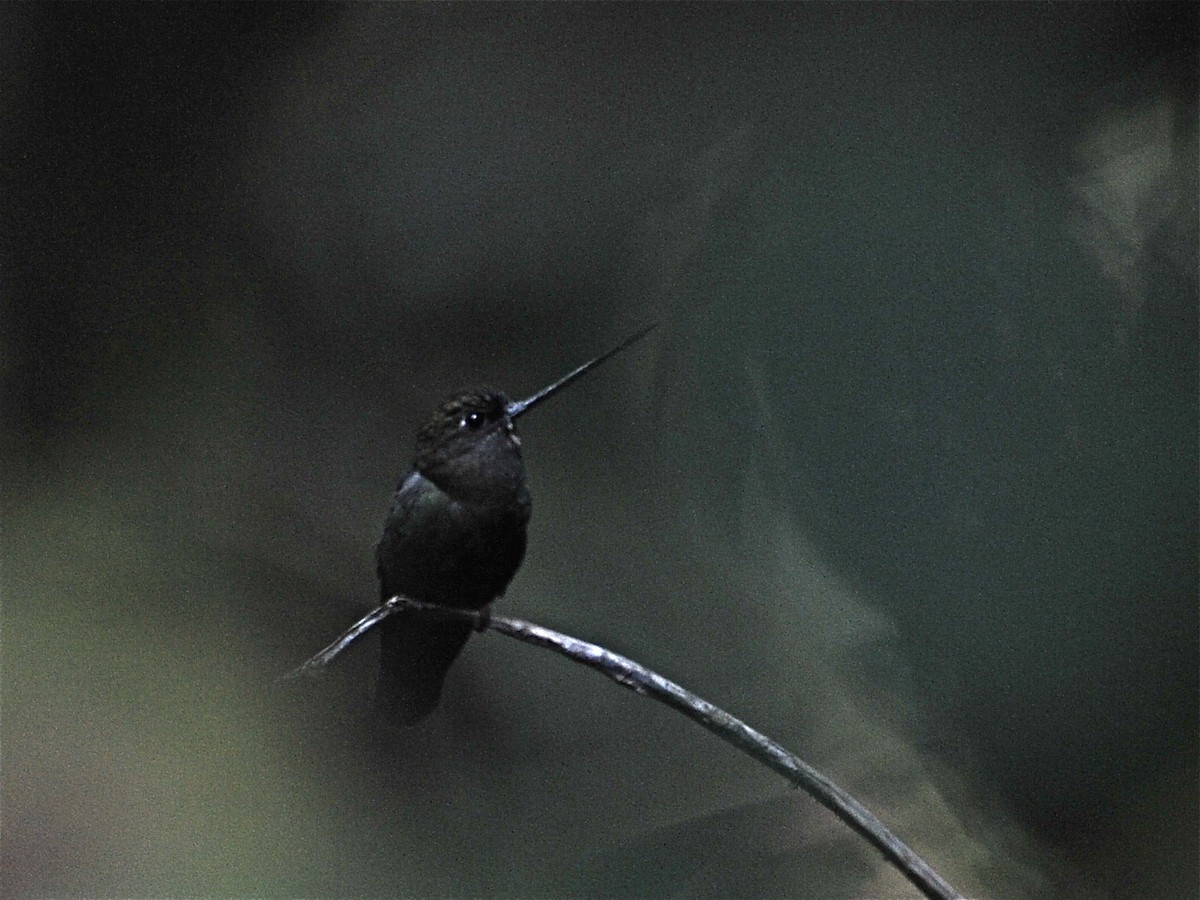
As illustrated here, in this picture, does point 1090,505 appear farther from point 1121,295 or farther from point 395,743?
point 395,743

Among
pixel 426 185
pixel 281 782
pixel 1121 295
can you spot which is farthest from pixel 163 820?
pixel 1121 295

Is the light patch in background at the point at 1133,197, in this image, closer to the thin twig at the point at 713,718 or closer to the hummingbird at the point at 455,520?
the hummingbird at the point at 455,520

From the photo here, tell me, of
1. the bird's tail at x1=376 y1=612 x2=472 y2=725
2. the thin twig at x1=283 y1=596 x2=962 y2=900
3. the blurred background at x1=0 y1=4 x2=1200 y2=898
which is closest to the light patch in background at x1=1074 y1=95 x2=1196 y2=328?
the blurred background at x1=0 y1=4 x2=1200 y2=898

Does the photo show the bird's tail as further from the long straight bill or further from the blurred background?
the long straight bill

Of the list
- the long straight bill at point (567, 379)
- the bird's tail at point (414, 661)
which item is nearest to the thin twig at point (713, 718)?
the bird's tail at point (414, 661)

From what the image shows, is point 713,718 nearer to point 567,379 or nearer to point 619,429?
point 619,429

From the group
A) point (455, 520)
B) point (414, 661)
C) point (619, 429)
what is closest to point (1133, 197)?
point (619, 429)

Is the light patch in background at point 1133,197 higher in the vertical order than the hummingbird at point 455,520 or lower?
higher
